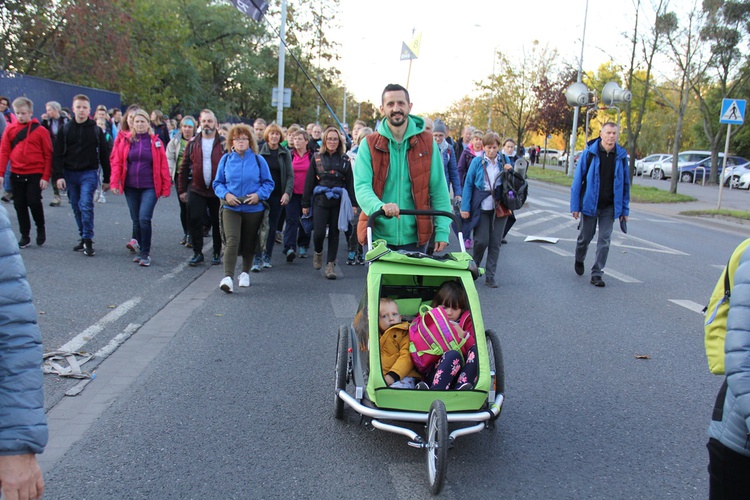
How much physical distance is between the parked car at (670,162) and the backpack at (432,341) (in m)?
41.4

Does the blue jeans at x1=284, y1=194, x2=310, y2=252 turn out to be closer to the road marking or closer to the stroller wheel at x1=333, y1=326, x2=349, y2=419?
the road marking

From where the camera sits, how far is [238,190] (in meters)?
7.96

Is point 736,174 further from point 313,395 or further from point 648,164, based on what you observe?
point 313,395

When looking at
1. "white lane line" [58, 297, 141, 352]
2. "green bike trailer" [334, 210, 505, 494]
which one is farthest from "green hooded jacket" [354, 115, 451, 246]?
"white lane line" [58, 297, 141, 352]

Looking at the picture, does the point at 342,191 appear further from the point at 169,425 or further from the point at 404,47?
the point at 404,47

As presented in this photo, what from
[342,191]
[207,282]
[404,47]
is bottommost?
[207,282]

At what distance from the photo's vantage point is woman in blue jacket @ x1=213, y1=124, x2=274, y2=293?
26.1ft

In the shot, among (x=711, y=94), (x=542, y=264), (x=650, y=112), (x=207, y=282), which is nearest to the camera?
(x=207, y=282)

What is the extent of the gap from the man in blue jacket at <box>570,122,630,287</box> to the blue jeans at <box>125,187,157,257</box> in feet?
18.3

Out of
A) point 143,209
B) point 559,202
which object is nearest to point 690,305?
point 143,209

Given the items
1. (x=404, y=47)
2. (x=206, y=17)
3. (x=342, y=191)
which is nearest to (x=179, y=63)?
(x=206, y=17)

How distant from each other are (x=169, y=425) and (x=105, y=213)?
1059 centimetres

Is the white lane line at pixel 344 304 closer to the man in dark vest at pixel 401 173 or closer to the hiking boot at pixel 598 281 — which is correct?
the man in dark vest at pixel 401 173

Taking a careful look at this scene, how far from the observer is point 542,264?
1097 centimetres
